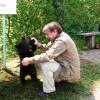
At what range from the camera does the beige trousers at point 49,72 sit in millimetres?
5754

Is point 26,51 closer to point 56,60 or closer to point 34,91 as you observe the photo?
point 56,60

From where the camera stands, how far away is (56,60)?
19.6 ft

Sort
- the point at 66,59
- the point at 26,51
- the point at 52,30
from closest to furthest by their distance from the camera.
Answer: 1. the point at 52,30
2. the point at 66,59
3. the point at 26,51

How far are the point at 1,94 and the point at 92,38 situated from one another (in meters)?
5.52

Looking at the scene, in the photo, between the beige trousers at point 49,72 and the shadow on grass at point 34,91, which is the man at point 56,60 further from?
the shadow on grass at point 34,91

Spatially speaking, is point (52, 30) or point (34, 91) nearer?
point (52, 30)

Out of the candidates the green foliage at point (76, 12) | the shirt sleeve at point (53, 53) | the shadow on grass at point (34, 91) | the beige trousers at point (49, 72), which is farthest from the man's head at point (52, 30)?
the green foliage at point (76, 12)

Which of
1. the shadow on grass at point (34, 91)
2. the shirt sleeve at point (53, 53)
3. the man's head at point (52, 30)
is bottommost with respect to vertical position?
the shadow on grass at point (34, 91)

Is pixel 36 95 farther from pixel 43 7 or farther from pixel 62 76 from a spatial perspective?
pixel 43 7

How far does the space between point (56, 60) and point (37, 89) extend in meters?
0.71

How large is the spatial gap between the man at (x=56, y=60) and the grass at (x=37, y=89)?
0.79 feet

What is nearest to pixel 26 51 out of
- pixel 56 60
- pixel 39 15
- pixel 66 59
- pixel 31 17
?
pixel 56 60

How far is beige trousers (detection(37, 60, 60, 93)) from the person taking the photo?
5.75 meters

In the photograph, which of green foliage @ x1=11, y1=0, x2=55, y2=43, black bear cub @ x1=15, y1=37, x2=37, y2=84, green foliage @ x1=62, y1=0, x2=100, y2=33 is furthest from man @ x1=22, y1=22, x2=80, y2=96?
green foliage @ x1=62, y1=0, x2=100, y2=33
